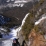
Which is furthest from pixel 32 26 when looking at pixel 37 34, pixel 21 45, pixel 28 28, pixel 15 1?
pixel 15 1

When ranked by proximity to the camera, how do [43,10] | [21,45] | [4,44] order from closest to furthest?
[43,10] < [21,45] < [4,44]

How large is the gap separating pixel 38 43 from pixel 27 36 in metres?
1.82

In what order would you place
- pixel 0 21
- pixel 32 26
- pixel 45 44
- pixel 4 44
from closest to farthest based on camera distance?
pixel 45 44
pixel 32 26
pixel 4 44
pixel 0 21

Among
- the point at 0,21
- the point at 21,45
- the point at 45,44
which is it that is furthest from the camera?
the point at 0,21

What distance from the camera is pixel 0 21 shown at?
107ft

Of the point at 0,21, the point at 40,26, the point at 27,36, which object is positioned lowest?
the point at 0,21

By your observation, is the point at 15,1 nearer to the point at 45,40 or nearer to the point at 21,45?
the point at 21,45

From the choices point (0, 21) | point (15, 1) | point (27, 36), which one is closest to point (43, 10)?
point (27, 36)

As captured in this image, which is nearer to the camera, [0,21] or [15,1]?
[0,21]

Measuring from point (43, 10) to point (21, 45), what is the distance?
9.31 feet

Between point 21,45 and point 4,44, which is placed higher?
point 21,45

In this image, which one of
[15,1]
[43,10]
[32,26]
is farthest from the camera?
[15,1]

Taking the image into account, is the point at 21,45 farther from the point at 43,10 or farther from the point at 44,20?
the point at 44,20

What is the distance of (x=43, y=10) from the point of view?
1266cm
